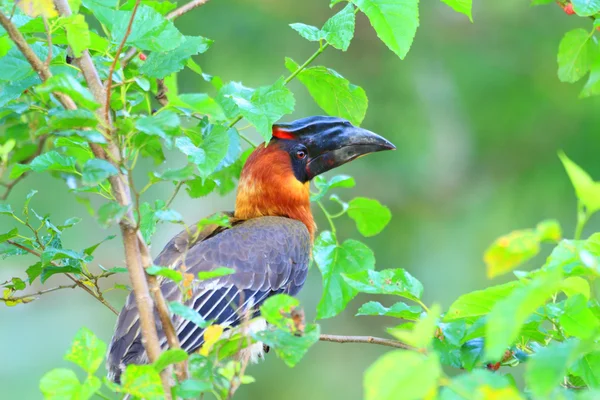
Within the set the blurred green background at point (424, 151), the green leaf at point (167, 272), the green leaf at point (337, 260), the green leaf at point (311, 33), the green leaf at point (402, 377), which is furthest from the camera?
the blurred green background at point (424, 151)

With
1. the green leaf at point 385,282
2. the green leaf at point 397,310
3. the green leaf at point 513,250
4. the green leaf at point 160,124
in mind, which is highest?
the green leaf at point 160,124

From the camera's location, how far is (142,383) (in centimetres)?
87

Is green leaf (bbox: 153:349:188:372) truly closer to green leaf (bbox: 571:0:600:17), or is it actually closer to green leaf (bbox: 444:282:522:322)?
green leaf (bbox: 444:282:522:322)

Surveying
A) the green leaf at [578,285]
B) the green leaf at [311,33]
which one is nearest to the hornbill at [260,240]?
the green leaf at [311,33]

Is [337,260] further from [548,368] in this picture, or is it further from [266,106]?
[548,368]

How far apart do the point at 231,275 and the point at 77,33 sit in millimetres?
1081

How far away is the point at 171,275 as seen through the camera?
0.97m

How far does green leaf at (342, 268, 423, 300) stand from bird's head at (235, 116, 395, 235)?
3.51ft

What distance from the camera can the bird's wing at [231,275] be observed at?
1.81 m

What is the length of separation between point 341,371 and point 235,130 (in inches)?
187

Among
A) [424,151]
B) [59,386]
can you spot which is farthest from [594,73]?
[424,151]

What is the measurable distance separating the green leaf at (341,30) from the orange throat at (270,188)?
106 cm

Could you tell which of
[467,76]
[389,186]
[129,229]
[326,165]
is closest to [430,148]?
[389,186]

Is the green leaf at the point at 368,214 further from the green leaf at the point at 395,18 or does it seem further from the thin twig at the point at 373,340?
the green leaf at the point at 395,18
